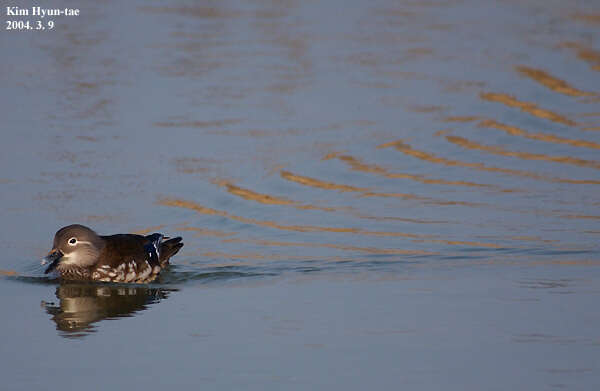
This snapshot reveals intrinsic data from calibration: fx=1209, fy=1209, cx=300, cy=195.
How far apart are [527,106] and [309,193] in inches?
207

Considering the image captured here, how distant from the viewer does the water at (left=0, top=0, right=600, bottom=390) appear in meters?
8.54

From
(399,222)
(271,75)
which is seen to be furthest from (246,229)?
(271,75)

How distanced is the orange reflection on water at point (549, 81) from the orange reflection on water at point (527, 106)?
98cm

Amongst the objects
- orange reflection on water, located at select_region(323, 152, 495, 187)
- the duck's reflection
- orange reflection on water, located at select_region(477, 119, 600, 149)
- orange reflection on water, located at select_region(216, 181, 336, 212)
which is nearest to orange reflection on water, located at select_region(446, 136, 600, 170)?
orange reflection on water, located at select_region(477, 119, 600, 149)

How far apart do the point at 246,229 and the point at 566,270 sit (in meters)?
3.44

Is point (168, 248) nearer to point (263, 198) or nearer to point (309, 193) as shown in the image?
point (263, 198)

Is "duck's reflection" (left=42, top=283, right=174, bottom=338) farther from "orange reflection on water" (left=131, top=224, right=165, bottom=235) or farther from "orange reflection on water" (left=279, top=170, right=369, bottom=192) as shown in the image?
"orange reflection on water" (left=279, top=170, right=369, bottom=192)

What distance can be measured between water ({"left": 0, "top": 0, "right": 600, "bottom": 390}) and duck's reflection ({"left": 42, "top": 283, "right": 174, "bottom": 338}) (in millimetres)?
37

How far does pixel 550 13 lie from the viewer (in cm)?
2472

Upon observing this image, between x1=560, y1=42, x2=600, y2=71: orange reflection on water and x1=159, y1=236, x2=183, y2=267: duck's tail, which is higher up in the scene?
x1=560, y1=42, x2=600, y2=71: orange reflection on water

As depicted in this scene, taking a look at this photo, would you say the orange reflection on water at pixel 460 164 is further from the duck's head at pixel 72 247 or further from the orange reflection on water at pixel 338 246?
the duck's head at pixel 72 247

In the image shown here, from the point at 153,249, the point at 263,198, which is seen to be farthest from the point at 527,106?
the point at 153,249

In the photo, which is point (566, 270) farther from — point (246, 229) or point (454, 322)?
point (246, 229)

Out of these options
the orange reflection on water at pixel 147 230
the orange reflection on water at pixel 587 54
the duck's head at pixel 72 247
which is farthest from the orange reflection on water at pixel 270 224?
the orange reflection on water at pixel 587 54
